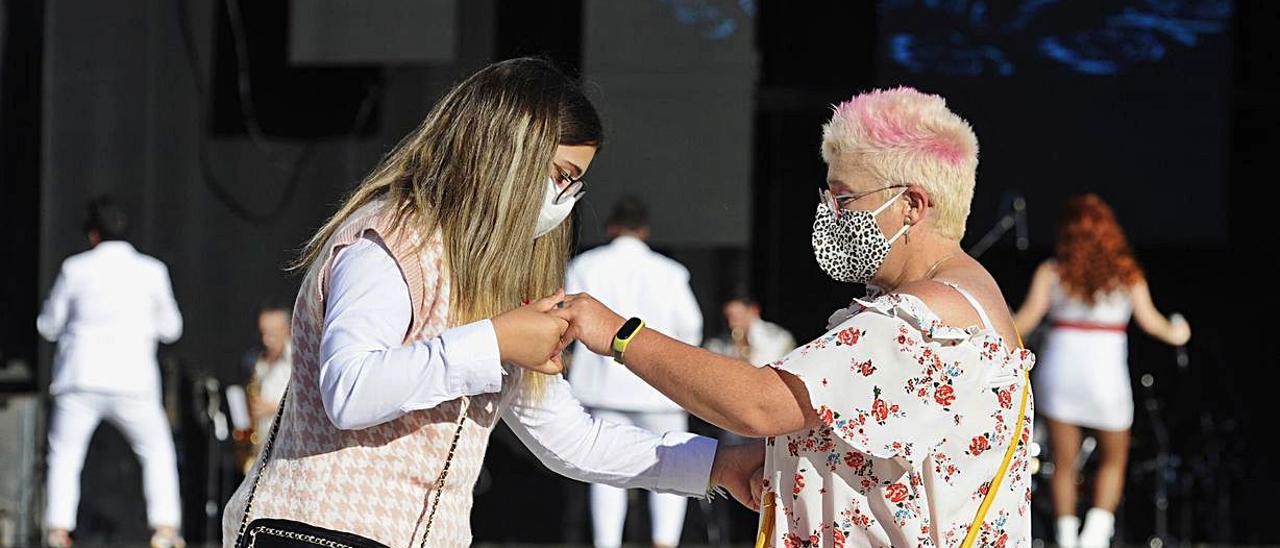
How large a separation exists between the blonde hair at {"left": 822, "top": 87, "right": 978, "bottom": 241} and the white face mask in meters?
0.41

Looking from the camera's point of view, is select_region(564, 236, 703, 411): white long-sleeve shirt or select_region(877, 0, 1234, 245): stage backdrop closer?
select_region(564, 236, 703, 411): white long-sleeve shirt

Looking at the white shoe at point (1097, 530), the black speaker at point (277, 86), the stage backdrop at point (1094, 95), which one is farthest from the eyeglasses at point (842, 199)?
the black speaker at point (277, 86)

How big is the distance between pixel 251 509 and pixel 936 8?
6.85 metres

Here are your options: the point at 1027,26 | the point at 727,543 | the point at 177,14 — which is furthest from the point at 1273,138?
the point at 177,14

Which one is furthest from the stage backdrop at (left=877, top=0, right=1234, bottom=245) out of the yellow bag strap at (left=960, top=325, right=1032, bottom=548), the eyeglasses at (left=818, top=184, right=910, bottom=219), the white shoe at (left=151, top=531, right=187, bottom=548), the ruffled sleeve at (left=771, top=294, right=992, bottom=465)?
the ruffled sleeve at (left=771, top=294, right=992, bottom=465)

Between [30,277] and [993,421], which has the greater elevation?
[993,421]

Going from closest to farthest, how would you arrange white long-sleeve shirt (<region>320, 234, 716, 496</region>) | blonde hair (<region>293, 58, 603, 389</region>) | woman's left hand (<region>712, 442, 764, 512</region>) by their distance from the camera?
white long-sleeve shirt (<region>320, 234, 716, 496</region>)
blonde hair (<region>293, 58, 603, 389</region>)
woman's left hand (<region>712, 442, 764, 512</region>)

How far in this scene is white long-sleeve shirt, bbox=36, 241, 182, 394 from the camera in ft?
23.4

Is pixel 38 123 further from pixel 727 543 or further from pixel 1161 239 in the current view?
pixel 1161 239

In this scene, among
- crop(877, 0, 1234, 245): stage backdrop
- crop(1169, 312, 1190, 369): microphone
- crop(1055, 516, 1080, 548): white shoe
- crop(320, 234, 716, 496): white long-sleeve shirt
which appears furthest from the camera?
crop(877, 0, 1234, 245): stage backdrop

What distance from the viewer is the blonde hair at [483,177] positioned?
7.64 feet

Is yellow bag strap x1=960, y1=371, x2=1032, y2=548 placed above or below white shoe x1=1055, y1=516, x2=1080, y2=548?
above

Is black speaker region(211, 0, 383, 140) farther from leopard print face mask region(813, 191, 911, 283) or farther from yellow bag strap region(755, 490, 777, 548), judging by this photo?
yellow bag strap region(755, 490, 777, 548)

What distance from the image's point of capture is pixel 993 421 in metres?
2.31
